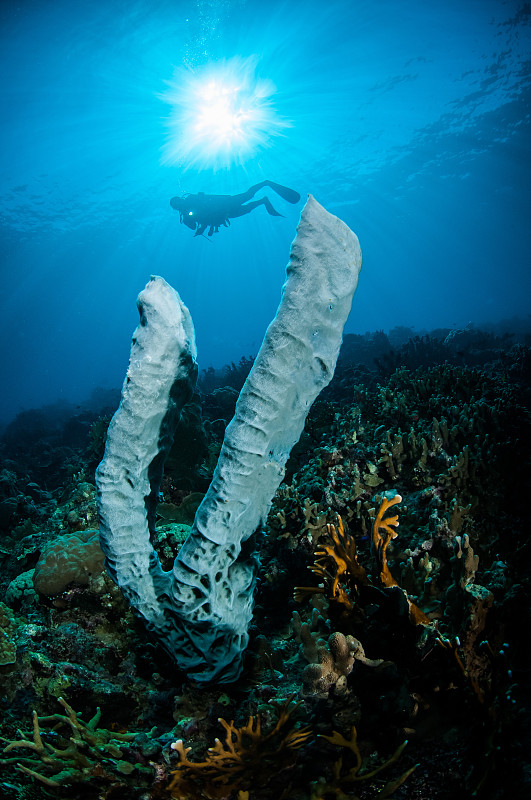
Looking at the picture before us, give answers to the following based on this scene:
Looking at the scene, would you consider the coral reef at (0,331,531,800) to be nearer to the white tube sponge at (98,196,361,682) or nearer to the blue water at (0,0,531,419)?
the white tube sponge at (98,196,361,682)

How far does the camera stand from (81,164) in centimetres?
3900

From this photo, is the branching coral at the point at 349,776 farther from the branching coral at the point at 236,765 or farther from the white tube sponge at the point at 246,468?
the white tube sponge at the point at 246,468

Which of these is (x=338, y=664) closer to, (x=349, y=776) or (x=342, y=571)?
(x=349, y=776)

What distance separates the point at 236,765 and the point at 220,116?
46369 millimetres

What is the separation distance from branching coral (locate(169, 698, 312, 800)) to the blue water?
30.3m

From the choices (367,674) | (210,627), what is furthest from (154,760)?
(367,674)

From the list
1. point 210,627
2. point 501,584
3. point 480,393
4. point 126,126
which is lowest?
point 210,627

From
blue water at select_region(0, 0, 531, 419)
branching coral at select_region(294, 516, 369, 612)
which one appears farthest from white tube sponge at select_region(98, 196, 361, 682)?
blue water at select_region(0, 0, 531, 419)

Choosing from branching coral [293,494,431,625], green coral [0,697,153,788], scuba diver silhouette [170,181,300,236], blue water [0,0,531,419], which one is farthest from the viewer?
blue water [0,0,531,419]

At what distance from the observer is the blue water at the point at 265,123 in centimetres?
2712

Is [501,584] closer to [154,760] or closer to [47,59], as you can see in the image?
[154,760]

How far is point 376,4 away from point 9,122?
32574mm

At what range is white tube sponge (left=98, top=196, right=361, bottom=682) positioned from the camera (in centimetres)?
185

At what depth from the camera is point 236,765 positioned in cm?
178
